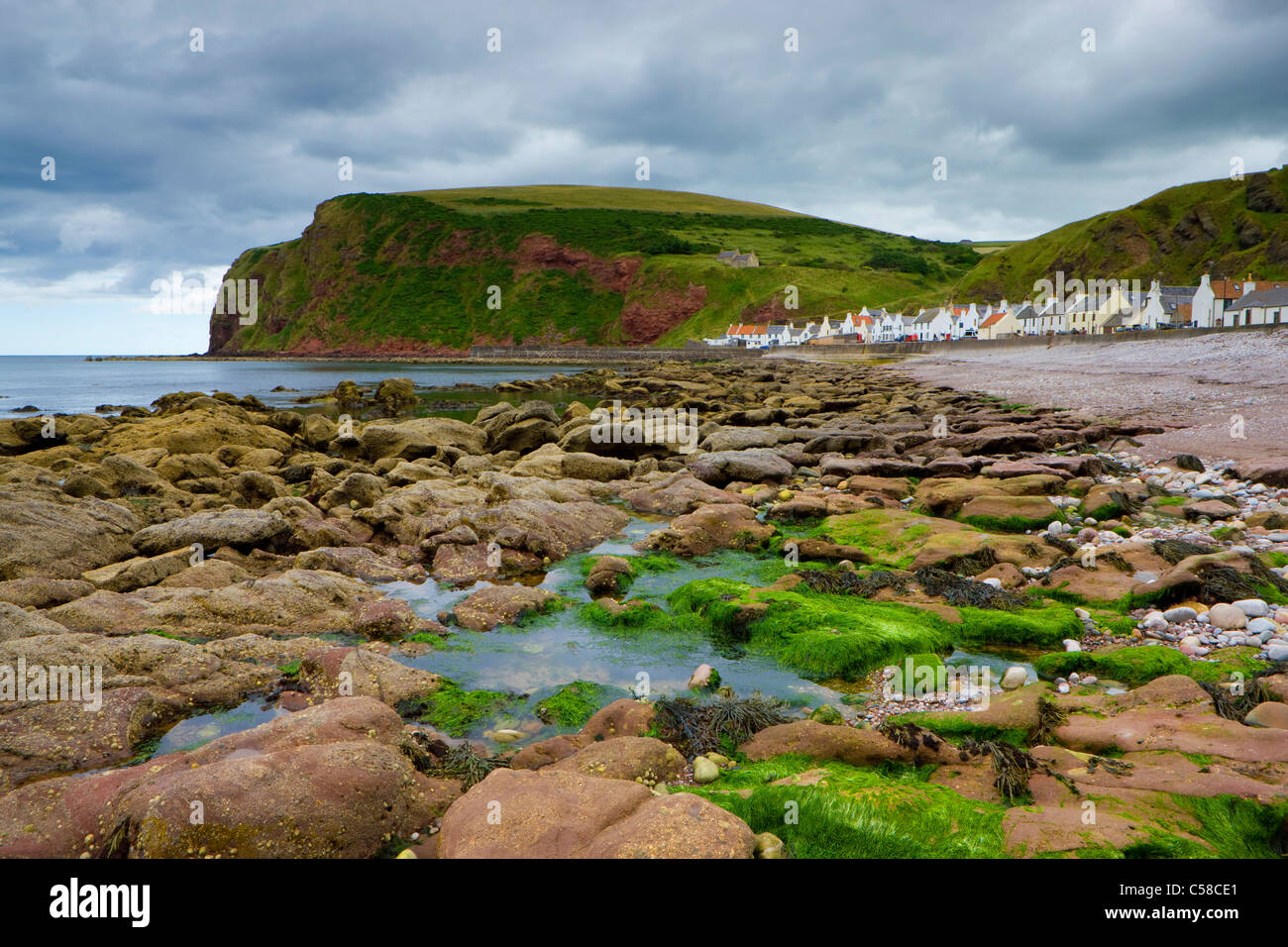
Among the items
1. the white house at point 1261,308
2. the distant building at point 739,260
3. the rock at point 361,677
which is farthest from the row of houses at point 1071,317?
the rock at point 361,677

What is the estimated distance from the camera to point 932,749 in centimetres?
565

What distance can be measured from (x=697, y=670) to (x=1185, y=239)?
451 ft

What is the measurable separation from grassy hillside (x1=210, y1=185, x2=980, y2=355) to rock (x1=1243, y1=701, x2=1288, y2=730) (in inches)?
5114

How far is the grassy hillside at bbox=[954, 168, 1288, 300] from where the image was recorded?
10225 centimetres

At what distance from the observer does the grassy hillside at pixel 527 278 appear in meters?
140

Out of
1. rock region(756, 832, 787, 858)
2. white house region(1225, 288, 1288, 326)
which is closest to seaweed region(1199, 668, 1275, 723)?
rock region(756, 832, 787, 858)

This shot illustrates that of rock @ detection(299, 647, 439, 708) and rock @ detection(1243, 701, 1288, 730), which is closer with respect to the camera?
rock @ detection(1243, 701, 1288, 730)

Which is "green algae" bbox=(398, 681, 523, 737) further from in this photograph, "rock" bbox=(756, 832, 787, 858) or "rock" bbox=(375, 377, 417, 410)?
"rock" bbox=(375, 377, 417, 410)

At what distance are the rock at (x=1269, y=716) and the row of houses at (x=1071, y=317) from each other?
55547mm

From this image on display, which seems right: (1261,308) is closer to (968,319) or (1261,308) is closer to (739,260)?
(968,319)

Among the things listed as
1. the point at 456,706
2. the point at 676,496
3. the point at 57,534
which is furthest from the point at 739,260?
the point at 456,706

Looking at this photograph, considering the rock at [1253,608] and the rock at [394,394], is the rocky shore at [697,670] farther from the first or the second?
the rock at [394,394]
